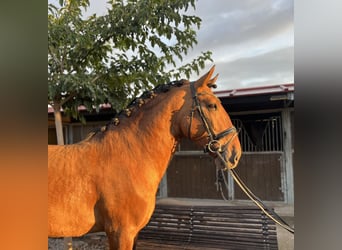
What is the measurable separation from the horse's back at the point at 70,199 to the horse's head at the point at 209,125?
64 cm

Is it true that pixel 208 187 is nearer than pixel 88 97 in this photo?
No

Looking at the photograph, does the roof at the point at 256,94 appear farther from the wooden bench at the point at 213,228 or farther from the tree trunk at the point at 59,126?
the wooden bench at the point at 213,228

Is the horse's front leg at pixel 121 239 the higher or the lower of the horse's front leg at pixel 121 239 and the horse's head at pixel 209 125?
the lower

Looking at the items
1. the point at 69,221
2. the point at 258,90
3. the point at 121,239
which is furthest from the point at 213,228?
the point at 258,90

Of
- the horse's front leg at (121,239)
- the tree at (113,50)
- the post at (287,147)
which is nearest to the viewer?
the horse's front leg at (121,239)

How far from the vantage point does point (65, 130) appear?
6816 millimetres

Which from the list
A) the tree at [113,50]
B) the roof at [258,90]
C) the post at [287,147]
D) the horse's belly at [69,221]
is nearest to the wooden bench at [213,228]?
the tree at [113,50]

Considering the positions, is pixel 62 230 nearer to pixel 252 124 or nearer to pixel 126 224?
pixel 126 224

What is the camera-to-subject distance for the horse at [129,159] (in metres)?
1.53

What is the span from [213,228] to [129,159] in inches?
82.5

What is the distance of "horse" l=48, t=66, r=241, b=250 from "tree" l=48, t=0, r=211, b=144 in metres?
0.97

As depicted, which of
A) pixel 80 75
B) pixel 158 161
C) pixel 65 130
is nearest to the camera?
pixel 158 161
